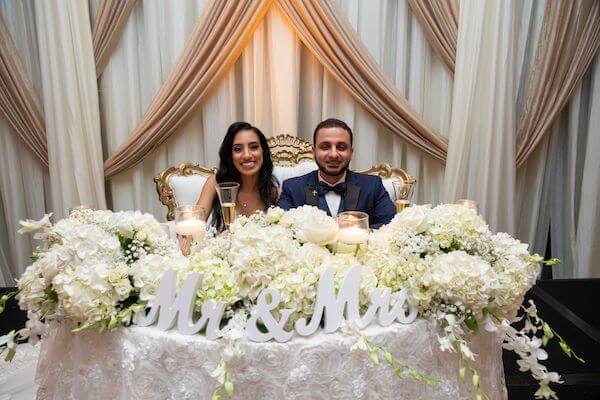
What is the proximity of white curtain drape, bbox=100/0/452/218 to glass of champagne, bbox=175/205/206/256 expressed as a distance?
1.94m

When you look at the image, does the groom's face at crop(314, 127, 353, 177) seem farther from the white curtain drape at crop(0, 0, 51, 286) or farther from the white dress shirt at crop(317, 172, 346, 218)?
the white curtain drape at crop(0, 0, 51, 286)

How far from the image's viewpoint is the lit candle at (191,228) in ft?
5.16

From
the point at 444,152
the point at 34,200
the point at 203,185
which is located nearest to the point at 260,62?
the point at 203,185

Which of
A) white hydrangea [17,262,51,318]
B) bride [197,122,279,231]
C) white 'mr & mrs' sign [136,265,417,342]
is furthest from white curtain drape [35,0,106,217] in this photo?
white 'mr & mrs' sign [136,265,417,342]

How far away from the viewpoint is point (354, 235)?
1.38 metres

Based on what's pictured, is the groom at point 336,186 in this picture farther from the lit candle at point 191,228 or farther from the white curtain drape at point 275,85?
the lit candle at point 191,228

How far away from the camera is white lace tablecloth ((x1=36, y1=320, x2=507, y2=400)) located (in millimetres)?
1170

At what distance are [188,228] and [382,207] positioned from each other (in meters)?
1.57

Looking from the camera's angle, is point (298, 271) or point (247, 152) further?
point (247, 152)

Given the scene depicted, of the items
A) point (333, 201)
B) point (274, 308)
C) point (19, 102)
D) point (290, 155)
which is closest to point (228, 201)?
point (274, 308)

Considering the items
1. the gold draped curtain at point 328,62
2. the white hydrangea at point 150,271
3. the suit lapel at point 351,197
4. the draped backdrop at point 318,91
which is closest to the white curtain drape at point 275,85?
the draped backdrop at point 318,91

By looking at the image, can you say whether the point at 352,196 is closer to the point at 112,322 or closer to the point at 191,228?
the point at 191,228

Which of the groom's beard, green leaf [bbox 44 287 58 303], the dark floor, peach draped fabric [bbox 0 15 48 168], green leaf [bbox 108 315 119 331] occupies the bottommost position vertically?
the dark floor

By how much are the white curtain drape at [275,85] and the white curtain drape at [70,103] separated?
202mm
